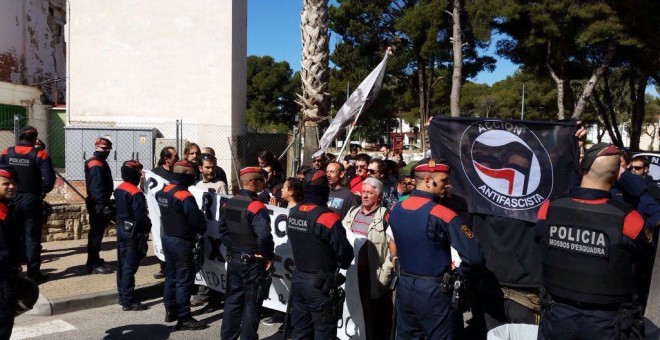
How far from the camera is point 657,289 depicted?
3.81 meters

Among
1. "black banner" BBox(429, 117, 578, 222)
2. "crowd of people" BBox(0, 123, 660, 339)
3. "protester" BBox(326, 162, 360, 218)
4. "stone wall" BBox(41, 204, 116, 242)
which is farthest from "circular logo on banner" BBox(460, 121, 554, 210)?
"stone wall" BBox(41, 204, 116, 242)

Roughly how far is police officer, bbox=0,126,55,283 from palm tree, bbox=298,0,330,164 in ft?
19.4

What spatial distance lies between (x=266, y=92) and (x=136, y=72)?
131 feet

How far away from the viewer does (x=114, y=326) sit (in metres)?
6.24

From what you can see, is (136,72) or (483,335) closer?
(483,335)

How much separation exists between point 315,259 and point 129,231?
317cm

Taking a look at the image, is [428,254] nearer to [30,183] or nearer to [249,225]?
[249,225]

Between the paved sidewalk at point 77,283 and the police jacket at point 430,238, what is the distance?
14.9ft

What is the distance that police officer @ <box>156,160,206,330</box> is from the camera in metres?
5.88

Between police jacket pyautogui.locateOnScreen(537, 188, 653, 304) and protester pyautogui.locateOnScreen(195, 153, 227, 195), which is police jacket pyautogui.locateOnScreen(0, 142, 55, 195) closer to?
protester pyautogui.locateOnScreen(195, 153, 227, 195)

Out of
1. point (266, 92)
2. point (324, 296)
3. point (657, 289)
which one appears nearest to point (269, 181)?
point (324, 296)

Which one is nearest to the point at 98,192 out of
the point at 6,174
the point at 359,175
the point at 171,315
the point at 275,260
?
the point at 171,315

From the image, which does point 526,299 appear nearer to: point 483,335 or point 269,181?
point 483,335

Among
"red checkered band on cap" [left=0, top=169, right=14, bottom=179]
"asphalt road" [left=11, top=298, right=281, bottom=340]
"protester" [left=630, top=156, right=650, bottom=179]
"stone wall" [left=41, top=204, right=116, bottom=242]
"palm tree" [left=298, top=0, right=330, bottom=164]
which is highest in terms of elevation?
"palm tree" [left=298, top=0, right=330, bottom=164]
